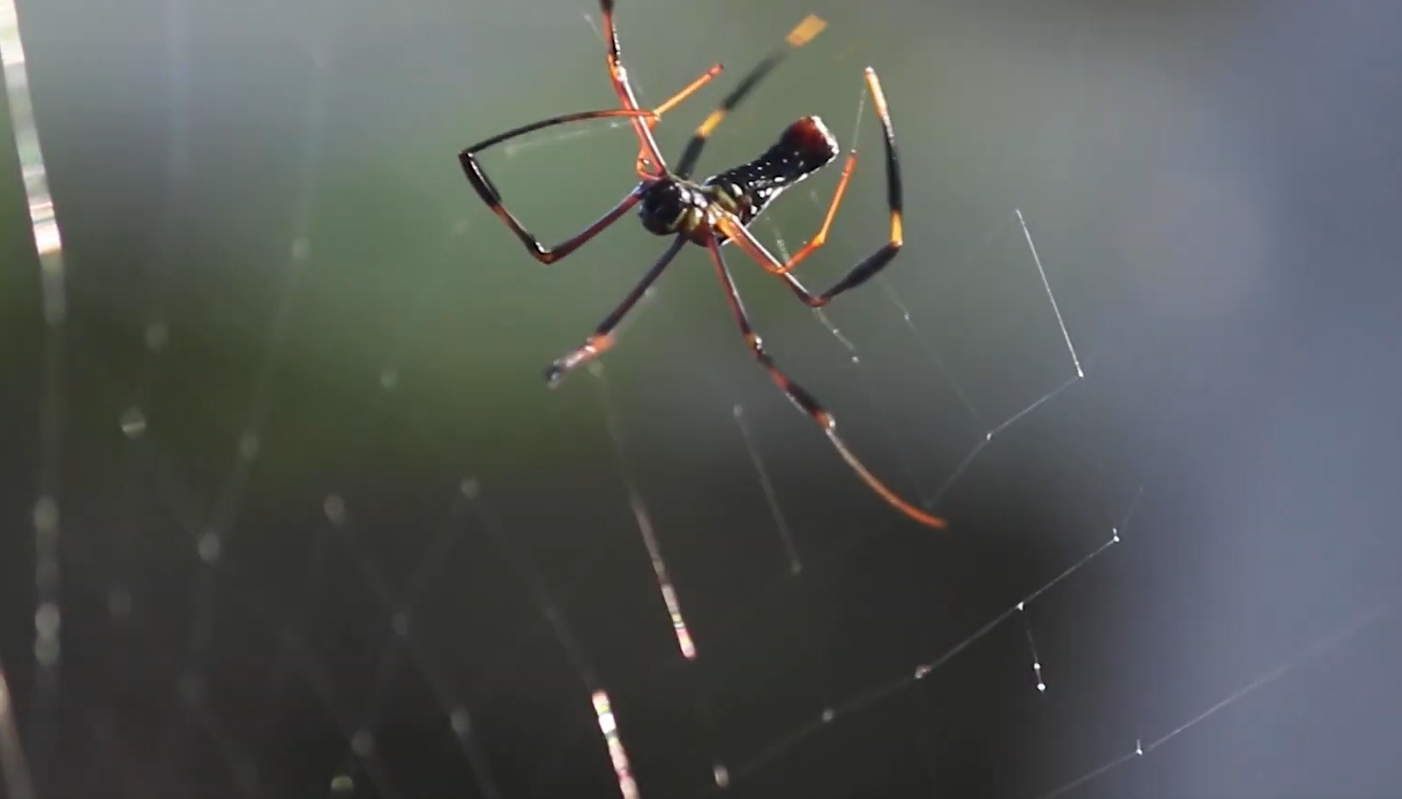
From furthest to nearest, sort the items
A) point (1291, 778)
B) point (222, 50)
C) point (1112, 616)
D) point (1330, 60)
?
point (222, 50) < point (1330, 60) < point (1112, 616) < point (1291, 778)

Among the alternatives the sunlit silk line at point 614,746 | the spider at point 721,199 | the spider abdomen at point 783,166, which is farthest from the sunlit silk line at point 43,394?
the spider abdomen at point 783,166

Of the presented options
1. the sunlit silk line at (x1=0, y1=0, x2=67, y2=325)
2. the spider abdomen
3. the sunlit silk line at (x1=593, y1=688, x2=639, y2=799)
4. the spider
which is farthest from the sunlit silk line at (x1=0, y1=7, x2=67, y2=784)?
the spider abdomen

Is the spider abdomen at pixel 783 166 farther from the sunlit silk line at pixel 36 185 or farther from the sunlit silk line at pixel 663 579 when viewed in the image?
the sunlit silk line at pixel 36 185

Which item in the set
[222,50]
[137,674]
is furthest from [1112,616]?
[222,50]

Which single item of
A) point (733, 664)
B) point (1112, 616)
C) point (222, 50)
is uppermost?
point (222, 50)

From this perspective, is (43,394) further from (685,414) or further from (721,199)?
(721,199)

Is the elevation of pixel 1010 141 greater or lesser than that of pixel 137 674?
greater

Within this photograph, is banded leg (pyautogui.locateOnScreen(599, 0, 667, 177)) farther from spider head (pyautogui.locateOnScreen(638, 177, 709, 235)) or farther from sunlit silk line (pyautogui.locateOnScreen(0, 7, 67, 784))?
sunlit silk line (pyautogui.locateOnScreen(0, 7, 67, 784))

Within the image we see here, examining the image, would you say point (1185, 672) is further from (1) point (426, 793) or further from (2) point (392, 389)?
(2) point (392, 389)
